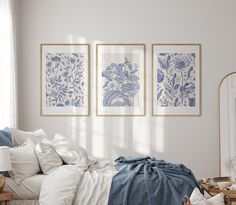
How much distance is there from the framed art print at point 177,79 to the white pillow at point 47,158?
7.73 ft

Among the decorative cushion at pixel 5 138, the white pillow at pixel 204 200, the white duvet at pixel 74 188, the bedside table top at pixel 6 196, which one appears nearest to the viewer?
the white pillow at pixel 204 200

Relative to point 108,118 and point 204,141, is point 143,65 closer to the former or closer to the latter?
point 108,118

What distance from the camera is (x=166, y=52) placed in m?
7.20

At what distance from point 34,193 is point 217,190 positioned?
1722 mm

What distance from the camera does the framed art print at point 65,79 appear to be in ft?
23.6

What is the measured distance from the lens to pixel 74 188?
183 inches

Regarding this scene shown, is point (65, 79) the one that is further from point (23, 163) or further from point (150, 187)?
point (150, 187)

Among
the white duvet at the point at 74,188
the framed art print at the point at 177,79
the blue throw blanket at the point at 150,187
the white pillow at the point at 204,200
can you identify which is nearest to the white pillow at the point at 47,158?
the white duvet at the point at 74,188

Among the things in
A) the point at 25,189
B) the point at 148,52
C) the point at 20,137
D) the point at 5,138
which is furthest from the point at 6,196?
the point at 148,52

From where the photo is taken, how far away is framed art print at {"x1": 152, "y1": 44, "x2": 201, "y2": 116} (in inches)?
283

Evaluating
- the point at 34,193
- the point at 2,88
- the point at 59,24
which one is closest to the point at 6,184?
the point at 34,193

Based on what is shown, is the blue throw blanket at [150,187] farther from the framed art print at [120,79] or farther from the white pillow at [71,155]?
the framed art print at [120,79]

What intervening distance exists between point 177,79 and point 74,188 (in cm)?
305

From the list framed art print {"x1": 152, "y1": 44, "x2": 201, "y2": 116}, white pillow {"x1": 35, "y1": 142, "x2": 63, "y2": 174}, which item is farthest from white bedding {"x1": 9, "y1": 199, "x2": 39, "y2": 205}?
framed art print {"x1": 152, "y1": 44, "x2": 201, "y2": 116}
